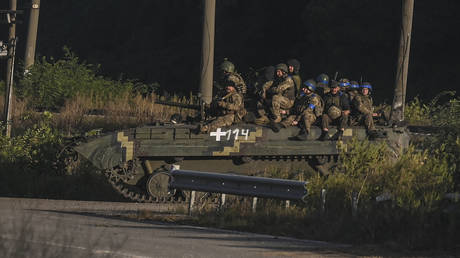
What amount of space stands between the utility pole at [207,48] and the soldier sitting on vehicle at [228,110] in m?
1.95

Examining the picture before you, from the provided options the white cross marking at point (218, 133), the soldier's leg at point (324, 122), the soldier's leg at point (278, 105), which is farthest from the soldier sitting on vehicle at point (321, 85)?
the white cross marking at point (218, 133)

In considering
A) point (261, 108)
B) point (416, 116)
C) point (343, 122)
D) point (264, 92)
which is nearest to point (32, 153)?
point (261, 108)

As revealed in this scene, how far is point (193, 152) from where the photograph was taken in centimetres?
1745

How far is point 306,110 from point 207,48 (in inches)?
129

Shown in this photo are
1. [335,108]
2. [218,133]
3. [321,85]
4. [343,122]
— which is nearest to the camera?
[218,133]

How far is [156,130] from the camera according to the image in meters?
17.2

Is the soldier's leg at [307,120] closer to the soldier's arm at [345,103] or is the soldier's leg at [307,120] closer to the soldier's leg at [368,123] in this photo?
the soldier's arm at [345,103]

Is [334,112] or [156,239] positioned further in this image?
[334,112]

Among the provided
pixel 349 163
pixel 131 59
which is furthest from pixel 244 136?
pixel 131 59

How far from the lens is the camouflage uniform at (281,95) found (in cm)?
1820

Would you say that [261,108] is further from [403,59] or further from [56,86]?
[56,86]

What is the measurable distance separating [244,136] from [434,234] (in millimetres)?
6908

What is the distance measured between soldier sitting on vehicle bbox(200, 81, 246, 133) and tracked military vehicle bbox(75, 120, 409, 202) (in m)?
0.13

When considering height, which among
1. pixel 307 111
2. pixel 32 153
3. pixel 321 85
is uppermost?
pixel 321 85
